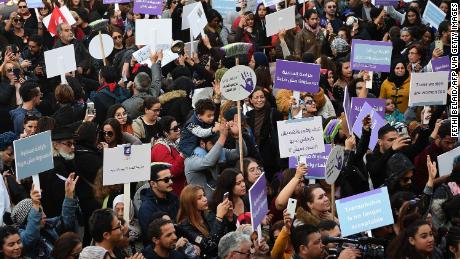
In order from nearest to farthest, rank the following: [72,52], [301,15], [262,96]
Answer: [262,96] → [72,52] → [301,15]

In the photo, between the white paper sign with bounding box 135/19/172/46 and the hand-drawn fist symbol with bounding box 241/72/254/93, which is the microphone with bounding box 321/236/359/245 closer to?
the hand-drawn fist symbol with bounding box 241/72/254/93

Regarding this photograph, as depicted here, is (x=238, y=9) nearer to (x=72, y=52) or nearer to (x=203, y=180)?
(x=72, y=52)

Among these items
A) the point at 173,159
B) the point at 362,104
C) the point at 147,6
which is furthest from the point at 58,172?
the point at 147,6

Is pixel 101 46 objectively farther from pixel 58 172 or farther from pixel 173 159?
pixel 58 172

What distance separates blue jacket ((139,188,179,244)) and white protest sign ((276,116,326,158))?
1278 millimetres

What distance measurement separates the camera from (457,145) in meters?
13.1

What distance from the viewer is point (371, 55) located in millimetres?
16656

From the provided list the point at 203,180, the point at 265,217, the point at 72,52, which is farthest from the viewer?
the point at 72,52

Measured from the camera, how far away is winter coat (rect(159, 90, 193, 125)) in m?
15.0

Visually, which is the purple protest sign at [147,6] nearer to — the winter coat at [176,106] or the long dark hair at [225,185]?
the winter coat at [176,106]

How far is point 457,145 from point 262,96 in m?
2.18

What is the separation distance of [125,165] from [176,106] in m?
3.72

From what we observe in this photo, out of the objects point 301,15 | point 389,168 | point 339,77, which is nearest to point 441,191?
point 389,168

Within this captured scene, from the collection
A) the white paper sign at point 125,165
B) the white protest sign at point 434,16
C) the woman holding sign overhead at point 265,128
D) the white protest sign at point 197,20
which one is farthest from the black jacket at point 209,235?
the white protest sign at point 434,16
